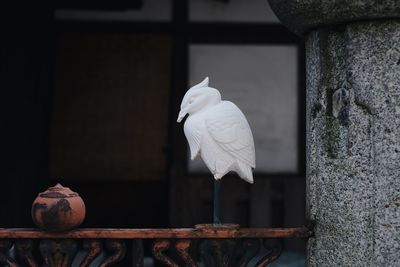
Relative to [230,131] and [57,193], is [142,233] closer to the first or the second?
[57,193]

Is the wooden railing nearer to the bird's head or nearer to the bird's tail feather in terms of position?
the bird's tail feather

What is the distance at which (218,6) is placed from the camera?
7375 millimetres

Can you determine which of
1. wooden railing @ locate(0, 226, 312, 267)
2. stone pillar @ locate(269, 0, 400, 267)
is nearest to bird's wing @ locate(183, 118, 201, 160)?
wooden railing @ locate(0, 226, 312, 267)

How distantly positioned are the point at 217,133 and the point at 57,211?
81 centimetres

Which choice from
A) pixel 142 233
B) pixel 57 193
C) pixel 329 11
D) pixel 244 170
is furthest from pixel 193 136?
pixel 329 11

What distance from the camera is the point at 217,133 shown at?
314 centimetres

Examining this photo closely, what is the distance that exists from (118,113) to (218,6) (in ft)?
5.94

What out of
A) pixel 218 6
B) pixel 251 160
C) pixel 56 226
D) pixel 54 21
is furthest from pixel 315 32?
pixel 54 21

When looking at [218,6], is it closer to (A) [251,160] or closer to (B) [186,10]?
(B) [186,10]

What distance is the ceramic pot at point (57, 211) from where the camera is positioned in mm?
3047

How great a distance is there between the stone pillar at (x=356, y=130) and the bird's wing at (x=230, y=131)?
1.10ft

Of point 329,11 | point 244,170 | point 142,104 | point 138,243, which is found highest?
point 142,104

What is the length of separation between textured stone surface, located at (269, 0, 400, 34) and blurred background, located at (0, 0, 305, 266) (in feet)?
10.4

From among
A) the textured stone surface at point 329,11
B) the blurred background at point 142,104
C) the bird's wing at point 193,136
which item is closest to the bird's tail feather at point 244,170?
the bird's wing at point 193,136
